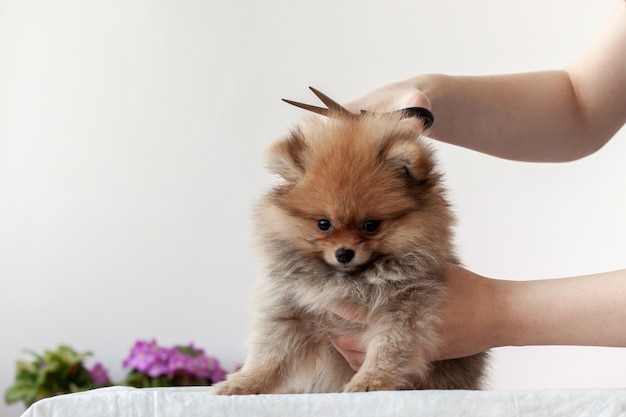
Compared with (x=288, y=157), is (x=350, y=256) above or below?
below

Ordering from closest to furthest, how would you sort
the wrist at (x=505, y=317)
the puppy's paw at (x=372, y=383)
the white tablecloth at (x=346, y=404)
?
the white tablecloth at (x=346, y=404) → the puppy's paw at (x=372, y=383) → the wrist at (x=505, y=317)

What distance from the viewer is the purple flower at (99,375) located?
2.83 m

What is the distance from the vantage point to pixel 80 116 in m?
3.10

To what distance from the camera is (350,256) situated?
1177mm

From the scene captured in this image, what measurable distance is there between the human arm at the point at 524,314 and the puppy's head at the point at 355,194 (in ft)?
0.36

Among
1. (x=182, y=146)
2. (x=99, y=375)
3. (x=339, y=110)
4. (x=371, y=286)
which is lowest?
(x=99, y=375)

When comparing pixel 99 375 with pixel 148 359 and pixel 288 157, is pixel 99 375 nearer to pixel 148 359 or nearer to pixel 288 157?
pixel 148 359

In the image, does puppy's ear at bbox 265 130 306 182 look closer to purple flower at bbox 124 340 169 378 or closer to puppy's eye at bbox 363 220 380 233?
puppy's eye at bbox 363 220 380 233

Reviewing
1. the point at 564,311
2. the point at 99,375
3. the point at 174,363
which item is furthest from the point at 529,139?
the point at 99,375

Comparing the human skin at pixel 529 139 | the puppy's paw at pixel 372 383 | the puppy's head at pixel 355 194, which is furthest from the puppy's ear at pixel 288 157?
the puppy's paw at pixel 372 383

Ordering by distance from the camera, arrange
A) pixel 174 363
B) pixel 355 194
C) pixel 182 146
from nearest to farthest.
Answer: pixel 355 194, pixel 174 363, pixel 182 146

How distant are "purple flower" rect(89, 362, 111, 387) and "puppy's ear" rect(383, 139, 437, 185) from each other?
2.02m

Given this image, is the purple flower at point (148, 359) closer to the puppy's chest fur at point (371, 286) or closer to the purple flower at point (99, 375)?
the purple flower at point (99, 375)

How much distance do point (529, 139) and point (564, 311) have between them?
747 millimetres
